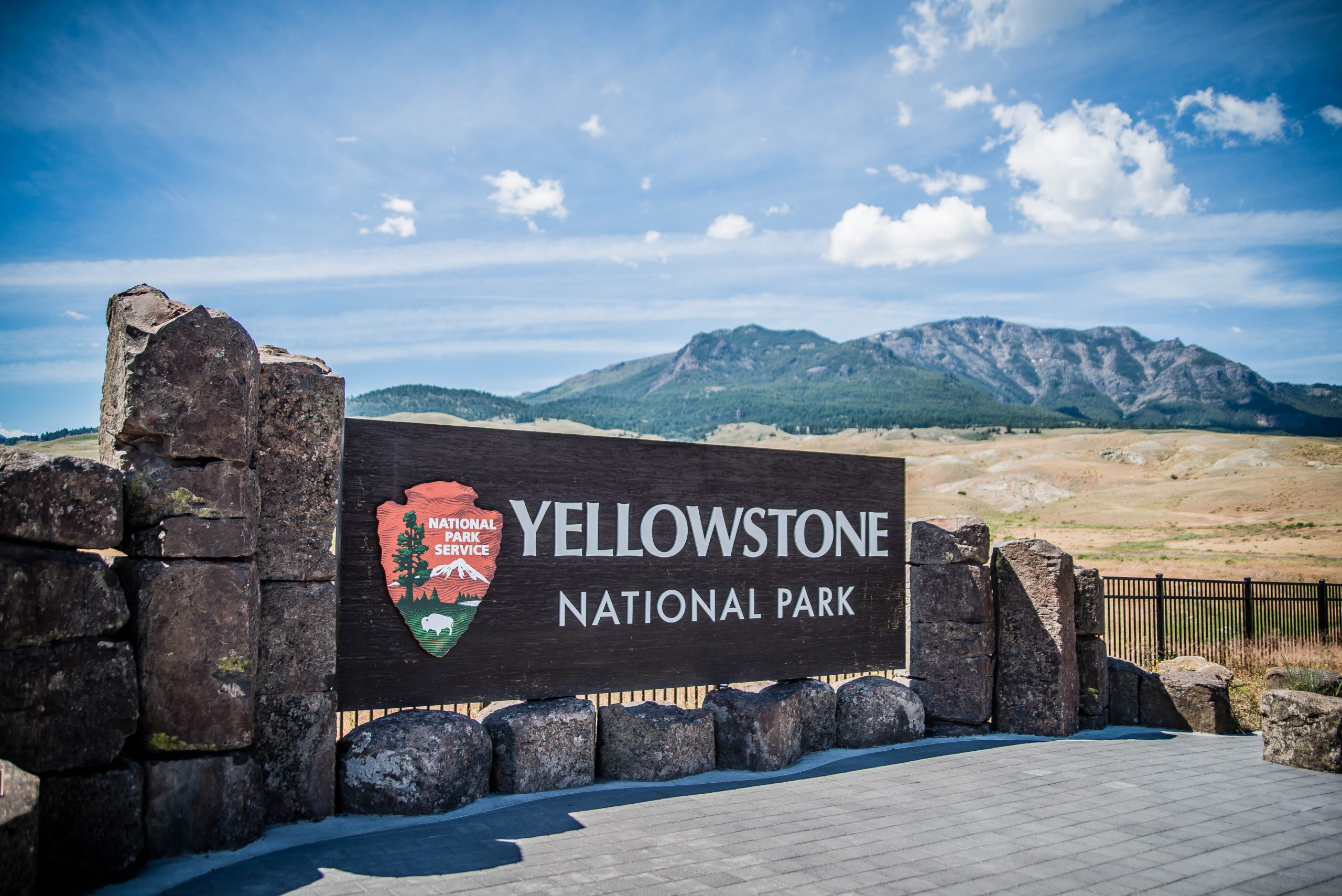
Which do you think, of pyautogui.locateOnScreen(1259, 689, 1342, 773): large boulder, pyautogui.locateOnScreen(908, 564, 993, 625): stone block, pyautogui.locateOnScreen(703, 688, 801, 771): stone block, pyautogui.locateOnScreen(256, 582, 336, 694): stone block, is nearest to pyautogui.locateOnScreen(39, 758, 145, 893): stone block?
pyautogui.locateOnScreen(256, 582, 336, 694): stone block

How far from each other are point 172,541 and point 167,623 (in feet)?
1.52

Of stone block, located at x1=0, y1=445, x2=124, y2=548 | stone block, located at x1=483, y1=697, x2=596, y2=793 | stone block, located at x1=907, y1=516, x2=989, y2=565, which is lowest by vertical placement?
stone block, located at x1=483, y1=697, x2=596, y2=793

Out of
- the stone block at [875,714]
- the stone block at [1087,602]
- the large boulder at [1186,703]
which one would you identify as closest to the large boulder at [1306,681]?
the large boulder at [1186,703]

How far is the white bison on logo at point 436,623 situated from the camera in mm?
6066

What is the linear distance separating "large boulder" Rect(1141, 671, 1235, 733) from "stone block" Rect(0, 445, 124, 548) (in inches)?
383

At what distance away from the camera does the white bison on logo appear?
6066 mm

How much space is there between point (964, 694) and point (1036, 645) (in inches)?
36.0

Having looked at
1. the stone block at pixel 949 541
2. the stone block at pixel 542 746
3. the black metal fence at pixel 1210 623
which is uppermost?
the stone block at pixel 949 541

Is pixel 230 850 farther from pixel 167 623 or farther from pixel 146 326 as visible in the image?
pixel 146 326

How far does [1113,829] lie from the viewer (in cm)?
561

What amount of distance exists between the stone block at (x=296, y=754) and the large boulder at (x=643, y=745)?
2019 millimetres

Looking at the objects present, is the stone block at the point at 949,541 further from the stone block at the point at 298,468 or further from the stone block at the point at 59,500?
the stone block at the point at 59,500

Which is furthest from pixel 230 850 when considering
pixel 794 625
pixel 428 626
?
pixel 794 625

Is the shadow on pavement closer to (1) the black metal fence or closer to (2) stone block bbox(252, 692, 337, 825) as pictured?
(2) stone block bbox(252, 692, 337, 825)
